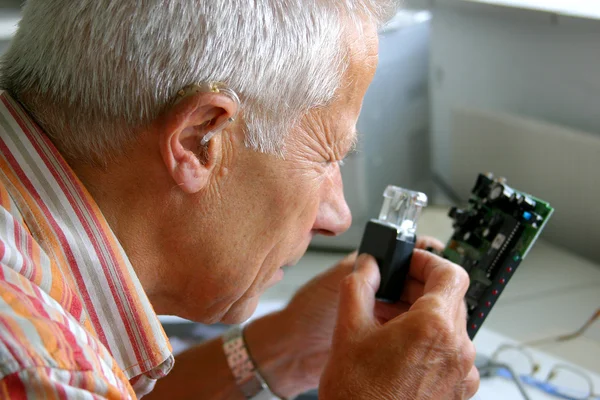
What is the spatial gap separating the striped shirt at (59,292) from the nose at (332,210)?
25cm

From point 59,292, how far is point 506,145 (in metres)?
1.12

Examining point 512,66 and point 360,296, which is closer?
point 360,296

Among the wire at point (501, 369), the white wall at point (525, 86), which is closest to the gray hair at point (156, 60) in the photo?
the wire at point (501, 369)

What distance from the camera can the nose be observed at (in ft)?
2.86

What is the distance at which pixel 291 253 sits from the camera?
0.86m

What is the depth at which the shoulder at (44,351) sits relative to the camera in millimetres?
499

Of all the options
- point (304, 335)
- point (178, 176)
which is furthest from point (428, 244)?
point (178, 176)

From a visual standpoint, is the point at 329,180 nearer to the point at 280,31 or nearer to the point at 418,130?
the point at 280,31

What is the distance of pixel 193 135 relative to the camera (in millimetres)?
703

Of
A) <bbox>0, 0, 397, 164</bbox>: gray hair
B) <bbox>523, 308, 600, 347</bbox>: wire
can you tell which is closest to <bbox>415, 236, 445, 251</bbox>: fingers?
<bbox>523, 308, 600, 347</bbox>: wire

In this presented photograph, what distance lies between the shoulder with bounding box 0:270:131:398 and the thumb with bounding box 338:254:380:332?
0.96ft

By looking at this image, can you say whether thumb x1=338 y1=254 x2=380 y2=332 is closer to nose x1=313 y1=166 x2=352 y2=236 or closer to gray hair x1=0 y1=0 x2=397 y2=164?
nose x1=313 y1=166 x2=352 y2=236

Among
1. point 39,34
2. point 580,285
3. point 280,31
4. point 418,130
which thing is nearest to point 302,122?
point 280,31

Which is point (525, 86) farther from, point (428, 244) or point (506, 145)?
point (428, 244)
